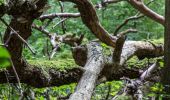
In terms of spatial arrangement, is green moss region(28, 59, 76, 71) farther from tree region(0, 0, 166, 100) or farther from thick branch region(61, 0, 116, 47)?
thick branch region(61, 0, 116, 47)

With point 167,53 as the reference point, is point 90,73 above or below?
below

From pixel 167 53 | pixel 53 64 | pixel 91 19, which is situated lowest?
pixel 53 64

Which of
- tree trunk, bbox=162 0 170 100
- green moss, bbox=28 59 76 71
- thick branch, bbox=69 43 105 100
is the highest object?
tree trunk, bbox=162 0 170 100

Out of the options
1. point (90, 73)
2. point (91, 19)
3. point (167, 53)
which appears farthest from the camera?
point (91, 19)

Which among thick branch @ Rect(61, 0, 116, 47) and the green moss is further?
the green moss

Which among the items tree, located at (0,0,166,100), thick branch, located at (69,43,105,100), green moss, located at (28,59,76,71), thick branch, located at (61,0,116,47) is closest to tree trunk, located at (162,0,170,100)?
tree, located at (0,0,166,100)

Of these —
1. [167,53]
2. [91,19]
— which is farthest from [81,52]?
[167,53]

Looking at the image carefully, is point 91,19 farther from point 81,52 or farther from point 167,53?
point 167,53

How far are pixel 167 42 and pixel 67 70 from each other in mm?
1844

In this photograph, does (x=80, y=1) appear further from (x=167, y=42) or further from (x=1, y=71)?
(x=167, y=42)

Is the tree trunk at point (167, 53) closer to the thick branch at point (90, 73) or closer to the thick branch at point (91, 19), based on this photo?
the thick branch at point (90, 73)

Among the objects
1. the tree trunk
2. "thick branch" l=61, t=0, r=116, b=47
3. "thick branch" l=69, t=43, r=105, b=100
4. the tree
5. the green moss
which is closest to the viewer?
the tree trunk

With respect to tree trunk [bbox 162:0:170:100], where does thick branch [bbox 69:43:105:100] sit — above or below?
below

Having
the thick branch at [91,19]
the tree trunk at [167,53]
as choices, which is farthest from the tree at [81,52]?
the tree trunk at [167,53]
